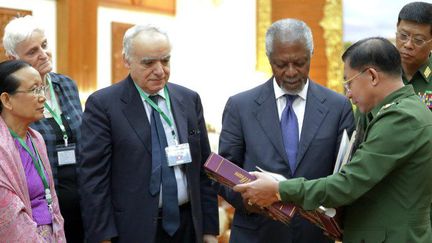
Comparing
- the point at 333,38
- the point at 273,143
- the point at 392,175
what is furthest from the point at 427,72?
the point at 333,38

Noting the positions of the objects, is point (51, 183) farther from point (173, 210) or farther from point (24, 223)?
point (173, 210)

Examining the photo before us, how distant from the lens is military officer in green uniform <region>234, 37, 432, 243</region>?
2.56m

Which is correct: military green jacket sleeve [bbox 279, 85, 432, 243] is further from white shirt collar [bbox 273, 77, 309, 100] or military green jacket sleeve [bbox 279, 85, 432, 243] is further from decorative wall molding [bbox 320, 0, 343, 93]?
decorative wall molding [bbox 320, 0, 343, 93]

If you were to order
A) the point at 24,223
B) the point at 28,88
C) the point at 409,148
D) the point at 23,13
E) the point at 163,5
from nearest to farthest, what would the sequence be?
the point at 409,148, the point at 24,223, the point at 28,88, the point at 23,13, the point at 163,5

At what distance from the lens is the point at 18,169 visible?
2.87m

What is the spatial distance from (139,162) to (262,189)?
647mm

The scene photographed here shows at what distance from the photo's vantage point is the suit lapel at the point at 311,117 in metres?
3.17

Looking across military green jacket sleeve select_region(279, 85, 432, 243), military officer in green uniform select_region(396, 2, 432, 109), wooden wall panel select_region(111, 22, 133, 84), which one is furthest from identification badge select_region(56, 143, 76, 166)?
wooden wall panel select_region(111, 22, 133, 84)

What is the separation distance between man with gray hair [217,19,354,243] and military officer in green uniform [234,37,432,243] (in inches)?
17.7

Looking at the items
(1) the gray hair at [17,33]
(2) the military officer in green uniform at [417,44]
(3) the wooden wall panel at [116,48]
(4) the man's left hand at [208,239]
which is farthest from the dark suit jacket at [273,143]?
(3) the wooden wall panel at [116,48]

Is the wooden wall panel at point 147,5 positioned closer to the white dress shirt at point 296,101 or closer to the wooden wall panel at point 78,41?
the wooden wall panel at point 78,41

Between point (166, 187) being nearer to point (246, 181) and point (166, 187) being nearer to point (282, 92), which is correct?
point (246, 181)

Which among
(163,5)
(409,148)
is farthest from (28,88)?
(163,5)

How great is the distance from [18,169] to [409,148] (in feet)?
5.24
